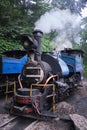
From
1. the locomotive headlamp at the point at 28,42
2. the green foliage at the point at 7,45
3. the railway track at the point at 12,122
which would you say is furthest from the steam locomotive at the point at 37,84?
the green foliage at the point at 7,45

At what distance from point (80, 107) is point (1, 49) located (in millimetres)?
7968

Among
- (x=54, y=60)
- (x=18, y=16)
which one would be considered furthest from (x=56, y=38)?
(x=54, y=60)

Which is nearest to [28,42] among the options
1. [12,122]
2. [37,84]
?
[37,84]

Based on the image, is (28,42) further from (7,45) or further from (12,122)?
(7,45)

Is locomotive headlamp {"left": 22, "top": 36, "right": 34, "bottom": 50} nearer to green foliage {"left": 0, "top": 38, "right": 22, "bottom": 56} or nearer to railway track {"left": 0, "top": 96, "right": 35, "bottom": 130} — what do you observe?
railway track {"left": 0, "top": 96, "right": 35, "bottom": 130}

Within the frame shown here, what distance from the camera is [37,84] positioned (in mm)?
7699

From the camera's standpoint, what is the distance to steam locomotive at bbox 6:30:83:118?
7.09 m

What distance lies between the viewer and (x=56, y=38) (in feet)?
69.6

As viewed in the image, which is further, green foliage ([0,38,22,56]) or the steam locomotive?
green foliage ([0,38,22,56])

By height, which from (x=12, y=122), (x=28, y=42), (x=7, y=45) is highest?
(x=7, y=45)

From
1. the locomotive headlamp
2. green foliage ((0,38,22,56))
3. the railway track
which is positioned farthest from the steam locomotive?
green foliage ((0,38,22,56))

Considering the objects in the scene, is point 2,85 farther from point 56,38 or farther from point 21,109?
point 56,38

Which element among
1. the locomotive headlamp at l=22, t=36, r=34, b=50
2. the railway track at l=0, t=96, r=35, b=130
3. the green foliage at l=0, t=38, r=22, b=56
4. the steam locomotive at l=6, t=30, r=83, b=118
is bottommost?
the railway track at l=0, t=96, r=35, b=130

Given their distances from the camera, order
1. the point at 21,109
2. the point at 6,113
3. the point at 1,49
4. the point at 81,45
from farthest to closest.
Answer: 1. the point at 81,45
2. the point at 1,49
3. the point at 6,113
4. the point at 21,109
